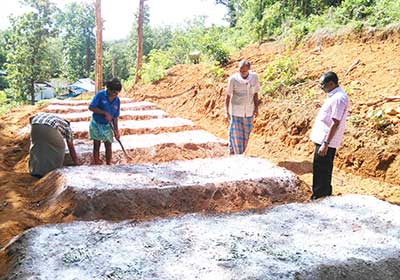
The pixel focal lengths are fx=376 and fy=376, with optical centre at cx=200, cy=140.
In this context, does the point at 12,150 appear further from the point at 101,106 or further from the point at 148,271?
the point at 148,271

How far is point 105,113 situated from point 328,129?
2.78 metres

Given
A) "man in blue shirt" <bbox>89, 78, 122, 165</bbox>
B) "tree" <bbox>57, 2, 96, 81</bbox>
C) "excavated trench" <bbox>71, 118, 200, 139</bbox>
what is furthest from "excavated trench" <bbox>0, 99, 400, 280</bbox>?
"tree" <bbox>57, 2, 96, 81</bbox>

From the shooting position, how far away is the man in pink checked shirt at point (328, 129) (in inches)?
144

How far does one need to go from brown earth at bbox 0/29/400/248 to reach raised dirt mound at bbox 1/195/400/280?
70 cm

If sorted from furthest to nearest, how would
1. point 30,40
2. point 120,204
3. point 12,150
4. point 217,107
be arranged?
point 30,40 < point 217,107 < point 12,150 < point 120,204

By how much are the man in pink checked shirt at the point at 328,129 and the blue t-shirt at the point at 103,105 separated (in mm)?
2598

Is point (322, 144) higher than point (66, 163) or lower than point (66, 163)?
higher

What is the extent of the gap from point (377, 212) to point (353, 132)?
2.01 meters

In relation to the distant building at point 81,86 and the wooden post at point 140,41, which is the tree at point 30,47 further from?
the wooden post at point 140,41

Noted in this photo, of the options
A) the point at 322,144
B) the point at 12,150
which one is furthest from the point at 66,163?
the point at 322,144

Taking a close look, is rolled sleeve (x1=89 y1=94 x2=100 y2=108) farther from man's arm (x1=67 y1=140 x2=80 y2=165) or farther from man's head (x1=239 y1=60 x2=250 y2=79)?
man's head (x1=239 y1=60 x2=250 y2=79)

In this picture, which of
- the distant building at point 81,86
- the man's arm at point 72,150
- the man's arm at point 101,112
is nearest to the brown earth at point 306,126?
the man's arm at point 72,150

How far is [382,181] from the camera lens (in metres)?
4.72

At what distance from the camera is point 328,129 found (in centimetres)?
383
